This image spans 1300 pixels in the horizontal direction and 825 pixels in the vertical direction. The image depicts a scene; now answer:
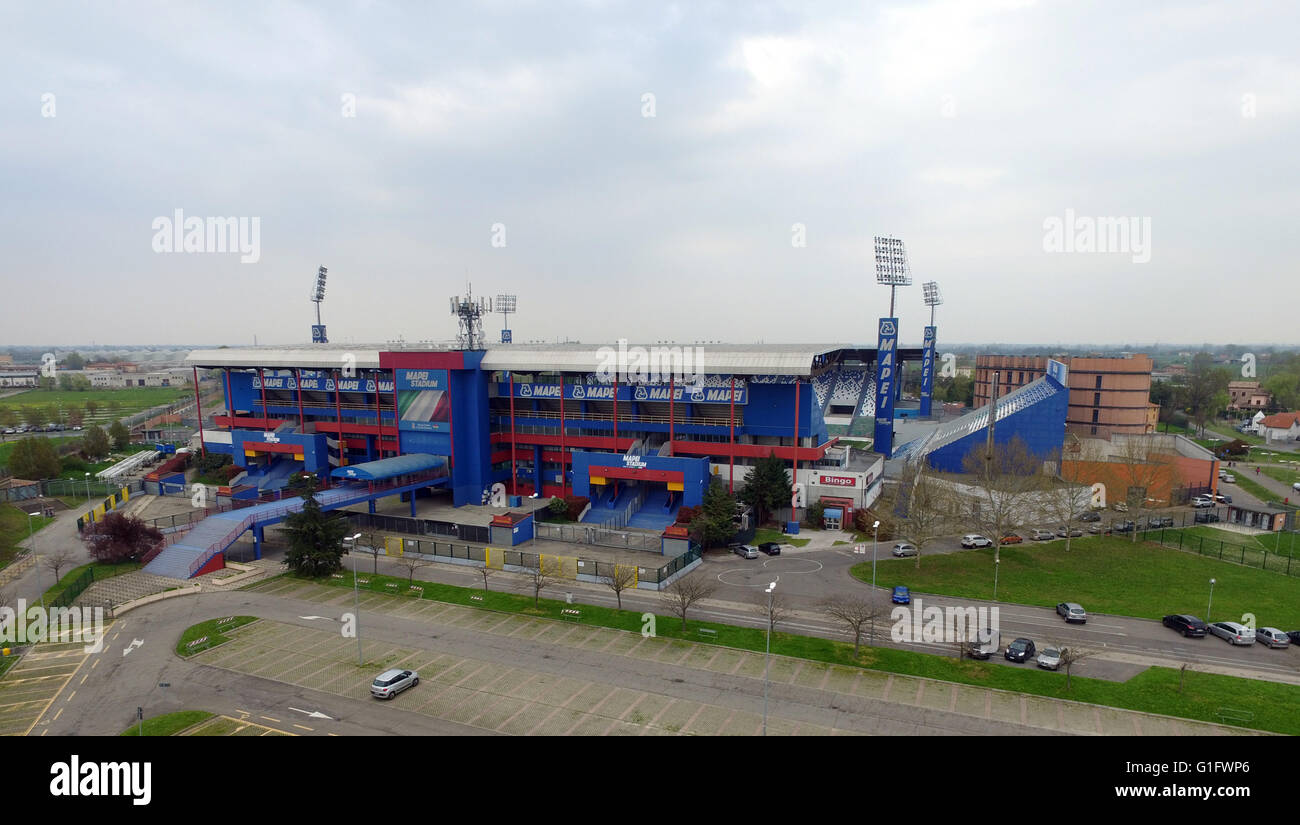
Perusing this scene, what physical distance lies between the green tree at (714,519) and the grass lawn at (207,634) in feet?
93.2

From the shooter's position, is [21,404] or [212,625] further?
[21,404]

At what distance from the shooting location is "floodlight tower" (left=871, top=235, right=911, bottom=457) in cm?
6269

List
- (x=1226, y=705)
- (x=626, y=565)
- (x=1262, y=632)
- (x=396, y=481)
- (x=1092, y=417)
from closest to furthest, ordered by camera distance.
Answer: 1. (x=1226, y=705)
2. (x=1262, y=632)
3. (x=626, y=565)
4. (x=396, y=481)
5. (x=1092, y=417)

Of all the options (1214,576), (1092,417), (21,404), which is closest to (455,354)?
(1214,576)

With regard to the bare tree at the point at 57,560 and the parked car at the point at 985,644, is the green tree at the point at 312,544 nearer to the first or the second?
the bare tree at the point at 57,560

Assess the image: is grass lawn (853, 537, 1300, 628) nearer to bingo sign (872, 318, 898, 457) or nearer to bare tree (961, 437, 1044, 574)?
bare tree (961, 437, 1044, 574)

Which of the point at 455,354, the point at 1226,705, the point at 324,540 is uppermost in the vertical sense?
the point at 455,354

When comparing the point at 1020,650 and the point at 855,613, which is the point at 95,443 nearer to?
the point at 855,613

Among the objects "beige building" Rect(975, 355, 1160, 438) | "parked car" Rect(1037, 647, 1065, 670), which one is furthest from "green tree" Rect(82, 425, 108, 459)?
"beige building" Rect(975, 355, 1160, 438)

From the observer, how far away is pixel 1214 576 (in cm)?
4056

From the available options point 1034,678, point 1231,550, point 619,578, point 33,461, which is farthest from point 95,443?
point 1231,550

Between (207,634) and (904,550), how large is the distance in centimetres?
4399

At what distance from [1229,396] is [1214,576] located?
373 feet
